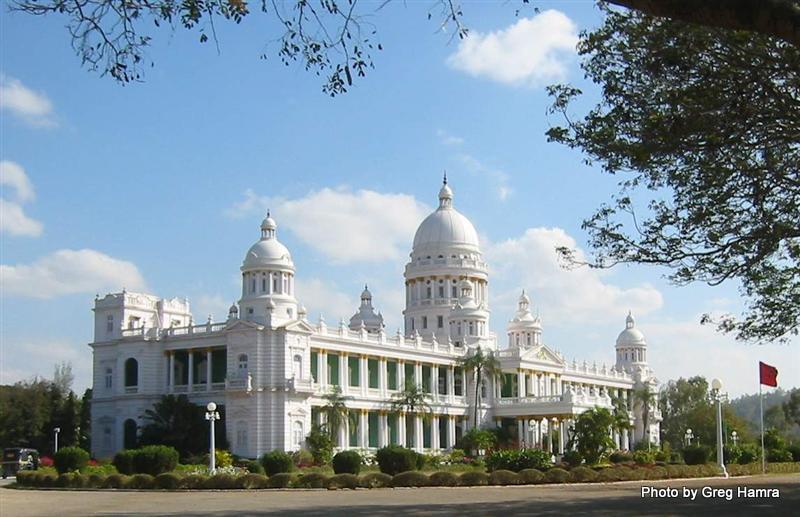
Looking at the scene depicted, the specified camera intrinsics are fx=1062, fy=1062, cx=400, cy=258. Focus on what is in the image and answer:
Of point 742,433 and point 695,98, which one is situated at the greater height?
point 695,98

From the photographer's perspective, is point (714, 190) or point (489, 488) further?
point (489, 488)

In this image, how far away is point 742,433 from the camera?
100062 mm

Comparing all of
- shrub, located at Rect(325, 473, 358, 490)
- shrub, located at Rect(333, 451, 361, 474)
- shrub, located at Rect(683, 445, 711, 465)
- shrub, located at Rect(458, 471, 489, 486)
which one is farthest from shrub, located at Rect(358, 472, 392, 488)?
shrub, located at Rect(683, 445, 711, 465)

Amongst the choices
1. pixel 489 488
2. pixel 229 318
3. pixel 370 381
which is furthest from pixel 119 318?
pixel 489 488

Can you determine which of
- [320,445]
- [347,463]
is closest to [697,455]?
[347,463]

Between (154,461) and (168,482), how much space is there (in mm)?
7822

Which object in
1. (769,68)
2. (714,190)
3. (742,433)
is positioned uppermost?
(769,68)

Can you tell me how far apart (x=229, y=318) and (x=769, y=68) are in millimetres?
58177

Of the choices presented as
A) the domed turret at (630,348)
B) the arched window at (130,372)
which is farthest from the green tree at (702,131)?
the domed turret at (630,348)

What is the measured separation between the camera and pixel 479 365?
85.9 meters

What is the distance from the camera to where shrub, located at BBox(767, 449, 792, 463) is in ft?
181

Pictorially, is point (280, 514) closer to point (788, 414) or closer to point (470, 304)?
point (470, 304)

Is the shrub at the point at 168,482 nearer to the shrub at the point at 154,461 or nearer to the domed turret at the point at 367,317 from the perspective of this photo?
the shrub at the point at 154,461

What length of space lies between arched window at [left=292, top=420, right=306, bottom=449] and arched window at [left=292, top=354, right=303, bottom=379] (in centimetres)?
313
